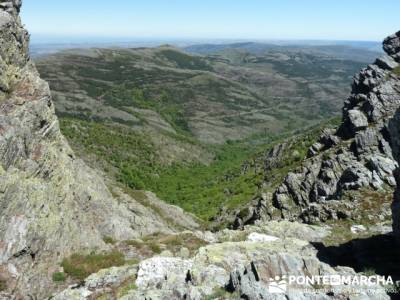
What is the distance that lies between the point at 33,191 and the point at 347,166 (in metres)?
40.2

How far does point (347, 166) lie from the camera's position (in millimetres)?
59125

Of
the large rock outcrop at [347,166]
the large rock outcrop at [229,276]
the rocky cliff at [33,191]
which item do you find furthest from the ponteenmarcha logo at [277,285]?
the large rock outcrop at [347,166]

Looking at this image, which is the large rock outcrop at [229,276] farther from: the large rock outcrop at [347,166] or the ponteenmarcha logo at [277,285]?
the large rock outcrop at [347,166]

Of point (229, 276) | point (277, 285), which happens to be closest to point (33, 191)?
point (229, 276)

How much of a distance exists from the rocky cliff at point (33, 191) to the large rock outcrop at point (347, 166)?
2248 centimetres

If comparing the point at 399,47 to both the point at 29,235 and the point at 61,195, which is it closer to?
the point at 61,195

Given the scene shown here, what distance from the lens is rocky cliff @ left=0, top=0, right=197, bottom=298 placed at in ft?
115

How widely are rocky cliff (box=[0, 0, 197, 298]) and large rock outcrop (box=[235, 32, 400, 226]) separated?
22476 millimetres

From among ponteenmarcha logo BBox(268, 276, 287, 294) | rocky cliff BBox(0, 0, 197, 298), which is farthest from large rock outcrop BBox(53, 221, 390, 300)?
rocky cliff BBox(0, 0, 197, 298)

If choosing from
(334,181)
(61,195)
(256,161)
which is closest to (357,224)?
(334,181)

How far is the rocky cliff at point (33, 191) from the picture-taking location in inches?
→ 1382

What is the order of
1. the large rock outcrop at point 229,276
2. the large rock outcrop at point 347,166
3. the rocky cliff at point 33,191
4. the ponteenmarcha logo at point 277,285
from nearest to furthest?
the ponteenmarcha logo at point 277,285
the large rock outcrop at point 229,276
the rocky cliff at point 33,191
the large rock outcrop at point 347,166

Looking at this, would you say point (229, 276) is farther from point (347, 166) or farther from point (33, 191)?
point (347, 166)

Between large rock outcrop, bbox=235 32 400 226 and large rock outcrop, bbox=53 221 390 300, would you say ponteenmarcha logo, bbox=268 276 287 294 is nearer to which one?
large rock outcrop, bbox=53 221 390 300
